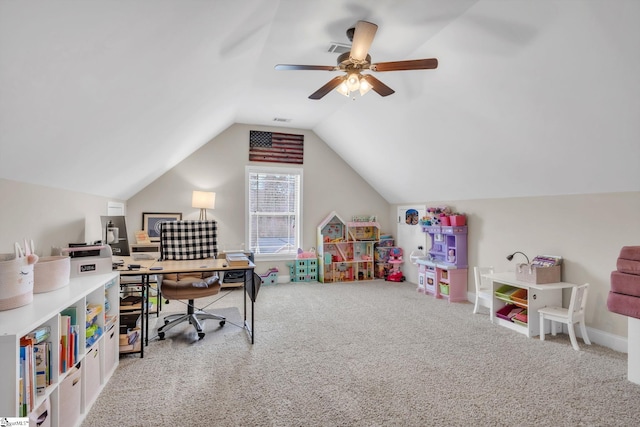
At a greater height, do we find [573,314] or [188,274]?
[188,274]

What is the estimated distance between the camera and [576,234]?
332 centimetres

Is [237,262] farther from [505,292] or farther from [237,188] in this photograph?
[505,292]

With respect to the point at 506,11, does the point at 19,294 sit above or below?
below

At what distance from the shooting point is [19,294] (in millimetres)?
1571

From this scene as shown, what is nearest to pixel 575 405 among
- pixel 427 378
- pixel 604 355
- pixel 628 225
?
pixel 427 378

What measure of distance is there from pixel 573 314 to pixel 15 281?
4.13m

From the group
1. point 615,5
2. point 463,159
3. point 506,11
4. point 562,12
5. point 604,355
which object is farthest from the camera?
point 463,159

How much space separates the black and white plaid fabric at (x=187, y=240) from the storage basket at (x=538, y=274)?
3.35m

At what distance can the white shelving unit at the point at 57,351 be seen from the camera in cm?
124

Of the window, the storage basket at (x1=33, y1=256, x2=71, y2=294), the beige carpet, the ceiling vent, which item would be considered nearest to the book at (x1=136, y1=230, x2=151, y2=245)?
the window

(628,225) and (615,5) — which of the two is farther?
(628,225)

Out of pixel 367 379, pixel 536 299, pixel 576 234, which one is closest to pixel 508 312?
pixel 536 299

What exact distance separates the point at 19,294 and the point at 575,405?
326 cm

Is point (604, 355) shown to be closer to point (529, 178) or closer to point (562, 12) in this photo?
point (529, 178)
